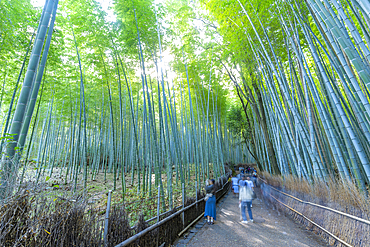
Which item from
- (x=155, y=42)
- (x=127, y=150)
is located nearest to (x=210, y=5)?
(x=155, y=42)

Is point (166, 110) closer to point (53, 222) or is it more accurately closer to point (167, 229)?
point (167, 229)

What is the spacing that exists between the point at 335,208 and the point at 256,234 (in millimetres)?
1154

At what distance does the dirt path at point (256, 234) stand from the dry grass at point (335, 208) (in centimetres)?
23

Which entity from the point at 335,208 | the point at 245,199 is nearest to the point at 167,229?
the point at 245,199

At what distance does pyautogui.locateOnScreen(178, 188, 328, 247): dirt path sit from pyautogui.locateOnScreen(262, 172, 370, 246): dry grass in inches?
9.1

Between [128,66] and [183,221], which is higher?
[128,66]

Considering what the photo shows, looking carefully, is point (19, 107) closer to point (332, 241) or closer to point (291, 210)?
point (332, 241)

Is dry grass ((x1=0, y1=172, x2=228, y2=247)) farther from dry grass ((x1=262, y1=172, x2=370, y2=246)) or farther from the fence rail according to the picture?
dry grass ((x1=262, y1=172, x2=370, y2=246))

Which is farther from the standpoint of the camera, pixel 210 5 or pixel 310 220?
pixel 210 5

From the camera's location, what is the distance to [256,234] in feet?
9.21

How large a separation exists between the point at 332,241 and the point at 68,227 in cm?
304

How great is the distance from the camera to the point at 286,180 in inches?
173

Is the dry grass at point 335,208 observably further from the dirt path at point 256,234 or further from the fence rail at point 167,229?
the fence rail at point 167,229

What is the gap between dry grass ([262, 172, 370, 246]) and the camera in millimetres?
1908
